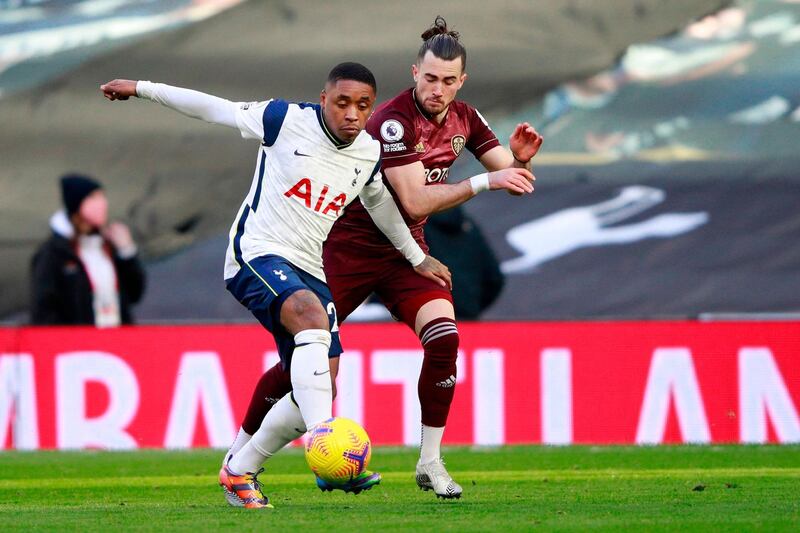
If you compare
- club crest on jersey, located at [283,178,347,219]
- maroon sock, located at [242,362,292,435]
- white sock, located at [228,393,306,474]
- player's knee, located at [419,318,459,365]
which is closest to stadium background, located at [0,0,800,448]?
player's knee, located at [419,318,459,365]

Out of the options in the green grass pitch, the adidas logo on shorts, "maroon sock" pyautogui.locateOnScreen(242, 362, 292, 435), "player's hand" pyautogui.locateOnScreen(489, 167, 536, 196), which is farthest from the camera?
the adidas logo on shorts

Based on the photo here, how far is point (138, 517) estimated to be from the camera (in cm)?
595

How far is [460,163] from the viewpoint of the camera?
12328 mm

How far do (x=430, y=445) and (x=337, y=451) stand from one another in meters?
1.13

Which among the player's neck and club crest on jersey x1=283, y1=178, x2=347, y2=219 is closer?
club crest on jersey x1=283, y1=178, x2=347, y2=219

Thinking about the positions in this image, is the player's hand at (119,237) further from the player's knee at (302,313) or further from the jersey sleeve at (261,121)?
the player's knee at (302,313)

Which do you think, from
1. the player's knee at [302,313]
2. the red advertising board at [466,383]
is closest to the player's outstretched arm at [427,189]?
the player's knee at [302,313]

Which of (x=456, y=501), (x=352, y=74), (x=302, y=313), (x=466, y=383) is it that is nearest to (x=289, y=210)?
(x=302, y=313)

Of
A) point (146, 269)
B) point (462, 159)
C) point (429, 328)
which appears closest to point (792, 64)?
point (462, 159)

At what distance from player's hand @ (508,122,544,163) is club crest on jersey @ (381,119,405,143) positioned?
0.52 m

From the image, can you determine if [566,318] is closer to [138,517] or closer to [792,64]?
[792,64]

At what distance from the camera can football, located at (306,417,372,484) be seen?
5738 mm

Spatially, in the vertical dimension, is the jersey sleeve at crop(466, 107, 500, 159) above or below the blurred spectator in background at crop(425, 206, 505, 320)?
above

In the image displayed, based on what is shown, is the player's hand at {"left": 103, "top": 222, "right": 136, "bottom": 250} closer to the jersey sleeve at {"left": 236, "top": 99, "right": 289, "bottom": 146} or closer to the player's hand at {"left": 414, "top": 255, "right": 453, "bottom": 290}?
the player's hand at {"left": 414, "top": 255, "right": 453, "bottom": 290}
